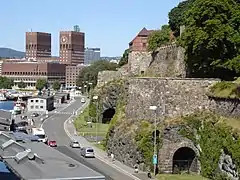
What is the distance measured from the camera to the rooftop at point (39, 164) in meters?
15.5

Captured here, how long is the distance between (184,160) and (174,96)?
540 centimetres

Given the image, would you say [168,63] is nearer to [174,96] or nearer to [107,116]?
[174,96]

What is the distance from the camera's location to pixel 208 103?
43.1m

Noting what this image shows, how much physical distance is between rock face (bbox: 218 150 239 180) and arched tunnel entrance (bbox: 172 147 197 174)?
189 inches

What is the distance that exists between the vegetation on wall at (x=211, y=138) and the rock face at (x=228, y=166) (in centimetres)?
39

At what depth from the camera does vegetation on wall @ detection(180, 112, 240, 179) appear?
36.3 metres

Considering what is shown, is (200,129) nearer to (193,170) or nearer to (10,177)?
(193,170)

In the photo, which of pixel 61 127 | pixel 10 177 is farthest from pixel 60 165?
pixel 61 127

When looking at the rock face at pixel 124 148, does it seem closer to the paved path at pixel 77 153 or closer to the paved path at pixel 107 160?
the paved path at pixel 107 160

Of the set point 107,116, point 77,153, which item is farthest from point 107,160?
point 107,116

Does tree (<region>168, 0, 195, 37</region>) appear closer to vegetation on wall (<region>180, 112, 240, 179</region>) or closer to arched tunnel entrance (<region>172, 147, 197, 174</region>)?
arched tunnel entrance (<region>172, 147, 197, 174</region>)

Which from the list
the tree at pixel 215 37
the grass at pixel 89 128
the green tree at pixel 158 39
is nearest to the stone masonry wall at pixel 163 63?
the green tree at pixel 158 39

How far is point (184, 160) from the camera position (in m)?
43.2

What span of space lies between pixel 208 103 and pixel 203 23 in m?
8.22
